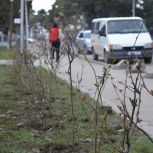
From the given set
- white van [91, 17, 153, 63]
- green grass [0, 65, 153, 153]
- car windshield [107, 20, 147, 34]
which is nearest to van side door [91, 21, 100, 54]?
white van [91, 17, 153, 63]

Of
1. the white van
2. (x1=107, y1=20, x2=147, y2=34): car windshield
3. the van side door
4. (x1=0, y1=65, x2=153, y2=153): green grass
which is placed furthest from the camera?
the van side door

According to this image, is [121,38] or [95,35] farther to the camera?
[95,35]

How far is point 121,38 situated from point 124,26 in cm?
96

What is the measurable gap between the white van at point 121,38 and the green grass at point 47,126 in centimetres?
1231

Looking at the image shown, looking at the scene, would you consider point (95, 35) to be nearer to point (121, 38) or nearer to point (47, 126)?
point (121, 38)

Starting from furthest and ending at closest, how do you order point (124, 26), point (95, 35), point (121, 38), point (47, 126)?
1. point (95, 35)
2. point (124, 26)
3. point (121, 38)
4. point (47, 126)

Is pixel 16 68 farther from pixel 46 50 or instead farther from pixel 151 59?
pixel 151 59

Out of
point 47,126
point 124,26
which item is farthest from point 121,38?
point 47,126

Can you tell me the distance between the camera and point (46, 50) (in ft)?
30.1

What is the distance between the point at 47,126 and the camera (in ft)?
26.6

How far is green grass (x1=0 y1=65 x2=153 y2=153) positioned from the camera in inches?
267

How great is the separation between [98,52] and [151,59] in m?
2.67

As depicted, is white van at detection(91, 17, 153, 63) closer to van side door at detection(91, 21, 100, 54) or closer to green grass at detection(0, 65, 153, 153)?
van side door at detection(91, 21, 100, 54)

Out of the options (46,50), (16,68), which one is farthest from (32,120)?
(16,68)
